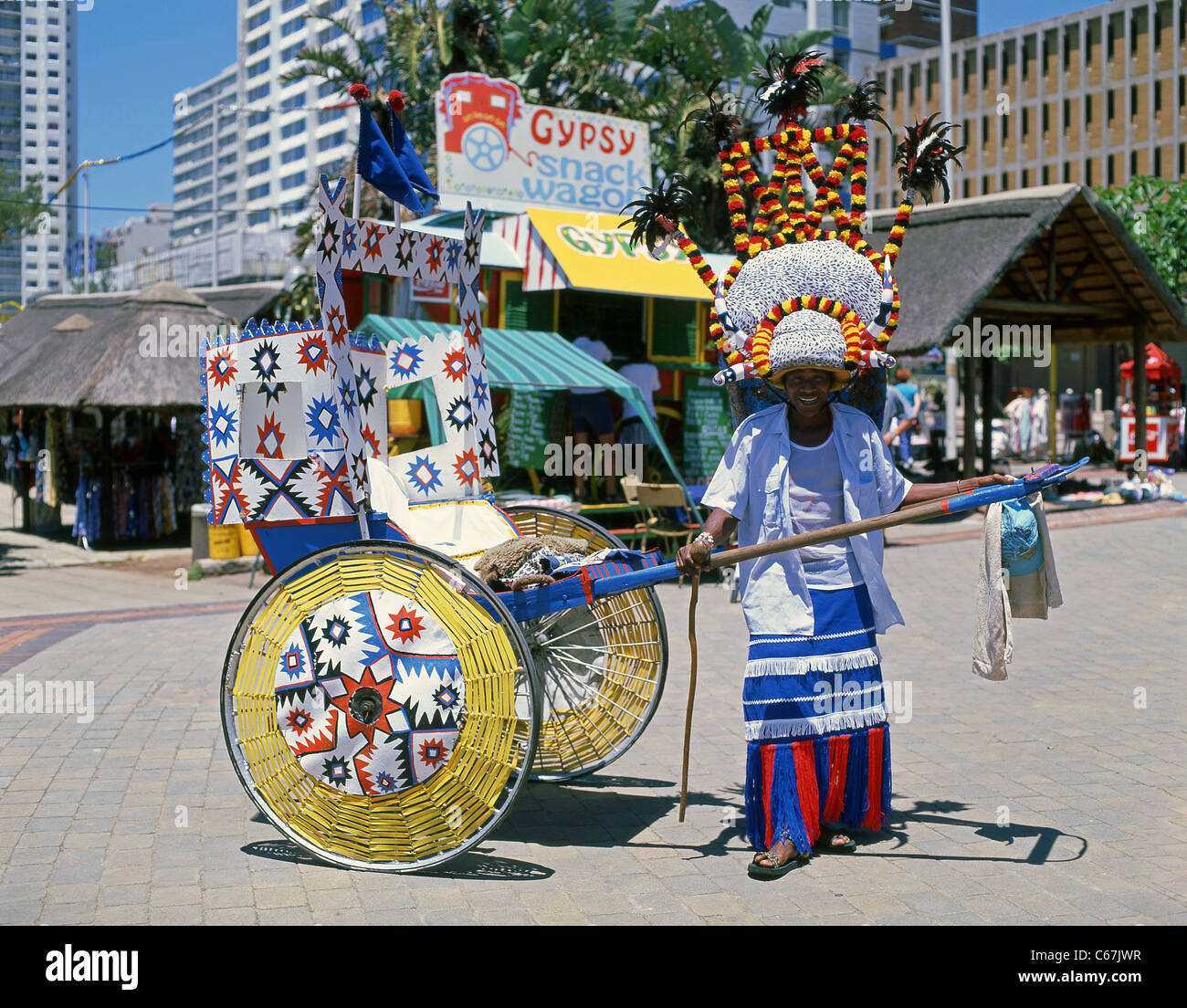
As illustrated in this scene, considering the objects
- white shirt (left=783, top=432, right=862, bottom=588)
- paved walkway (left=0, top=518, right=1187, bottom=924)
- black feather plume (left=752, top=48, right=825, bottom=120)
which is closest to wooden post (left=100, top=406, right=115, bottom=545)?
paved walkway (left=0, top=518, right=1187, bottom=924)

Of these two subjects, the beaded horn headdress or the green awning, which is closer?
the beaded horn headdress

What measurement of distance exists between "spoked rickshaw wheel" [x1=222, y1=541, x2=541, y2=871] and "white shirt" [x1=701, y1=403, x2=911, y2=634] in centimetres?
96

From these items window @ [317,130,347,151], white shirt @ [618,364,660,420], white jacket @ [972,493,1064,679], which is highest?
window @ [317,130,347,151]

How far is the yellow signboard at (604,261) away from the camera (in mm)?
13172

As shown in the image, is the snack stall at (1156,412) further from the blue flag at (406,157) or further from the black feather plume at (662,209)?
the blue flag at (406,157)

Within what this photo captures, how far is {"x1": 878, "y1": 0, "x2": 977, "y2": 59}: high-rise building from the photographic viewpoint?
7594cm

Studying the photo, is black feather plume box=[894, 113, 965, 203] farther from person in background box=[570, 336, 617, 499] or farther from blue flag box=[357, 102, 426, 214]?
person in background box=[570, 336, 617, 499]

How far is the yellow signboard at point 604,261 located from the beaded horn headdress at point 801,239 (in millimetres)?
7741

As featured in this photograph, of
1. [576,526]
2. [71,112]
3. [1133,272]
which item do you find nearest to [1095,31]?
[71,112]

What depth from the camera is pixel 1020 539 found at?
4.49 meters

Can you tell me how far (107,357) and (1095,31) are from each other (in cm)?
6036

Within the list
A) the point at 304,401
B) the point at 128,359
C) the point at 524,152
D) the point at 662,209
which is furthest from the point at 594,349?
the point at 304,401
